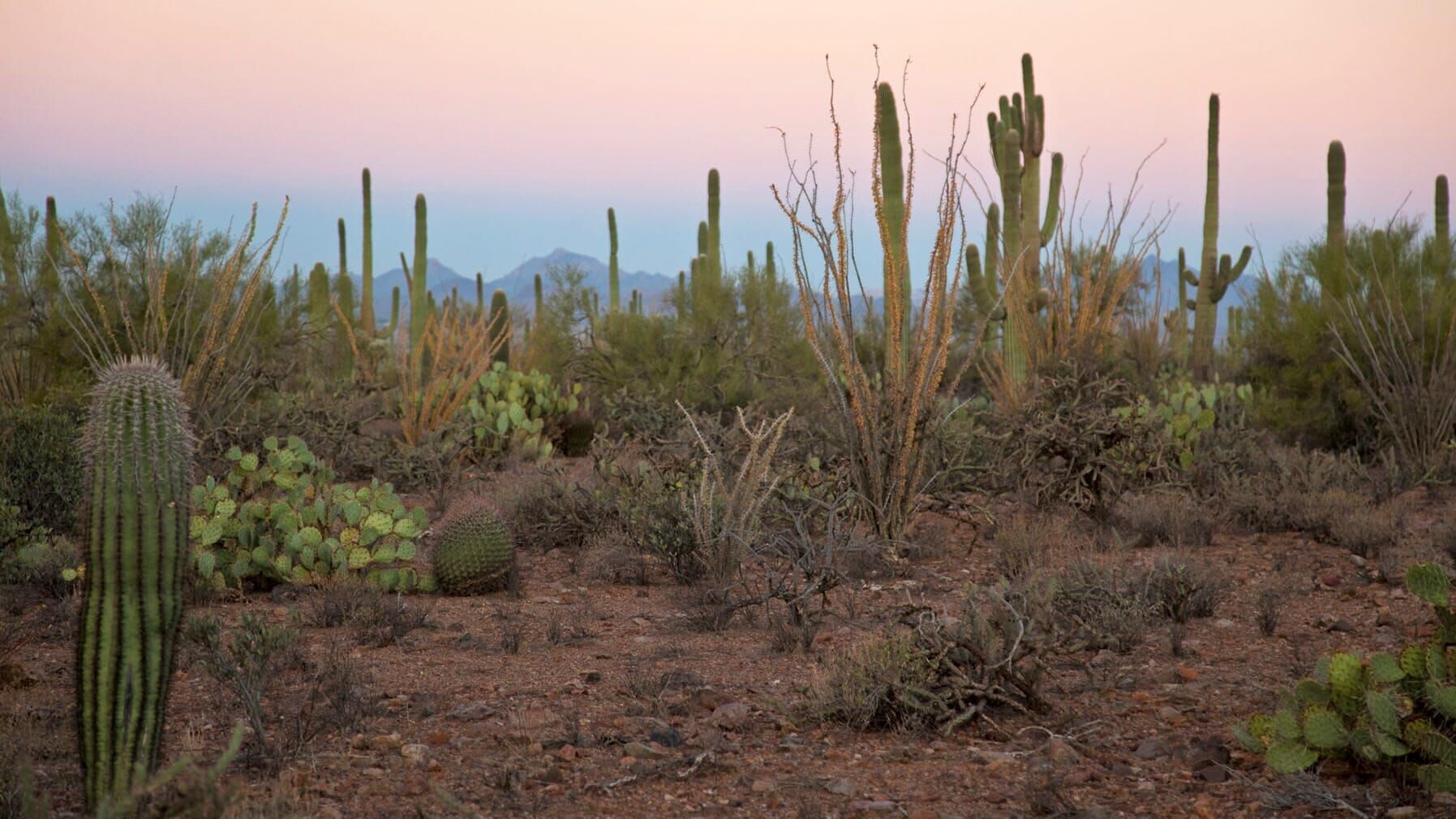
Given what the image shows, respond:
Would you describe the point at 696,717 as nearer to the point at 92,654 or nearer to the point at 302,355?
the point at 92,654

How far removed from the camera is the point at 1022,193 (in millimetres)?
15445

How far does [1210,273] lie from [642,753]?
18.5 m

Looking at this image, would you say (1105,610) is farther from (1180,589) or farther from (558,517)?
(558,517)

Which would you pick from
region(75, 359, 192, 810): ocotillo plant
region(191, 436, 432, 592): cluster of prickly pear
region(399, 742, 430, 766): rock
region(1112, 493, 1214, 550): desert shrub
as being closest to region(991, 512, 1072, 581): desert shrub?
region(1112, 493, 1214, 550): desert shrub

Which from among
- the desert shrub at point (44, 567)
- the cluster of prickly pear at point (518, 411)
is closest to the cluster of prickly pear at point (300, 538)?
the desert shrub at point (44, 567)

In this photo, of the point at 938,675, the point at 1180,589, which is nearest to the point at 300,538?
the point at 938,675

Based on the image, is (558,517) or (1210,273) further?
(1210,273)

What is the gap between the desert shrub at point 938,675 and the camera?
437 centimetres

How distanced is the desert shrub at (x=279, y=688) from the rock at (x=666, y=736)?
3.53 ft

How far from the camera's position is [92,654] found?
3221 millimetres

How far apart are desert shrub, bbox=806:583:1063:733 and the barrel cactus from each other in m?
2.83

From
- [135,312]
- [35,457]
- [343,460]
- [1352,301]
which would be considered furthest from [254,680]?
[1352,301]

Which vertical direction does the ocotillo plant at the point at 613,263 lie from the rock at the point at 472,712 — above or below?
above

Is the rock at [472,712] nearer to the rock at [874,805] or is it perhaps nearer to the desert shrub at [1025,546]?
the rock at [874,805]
